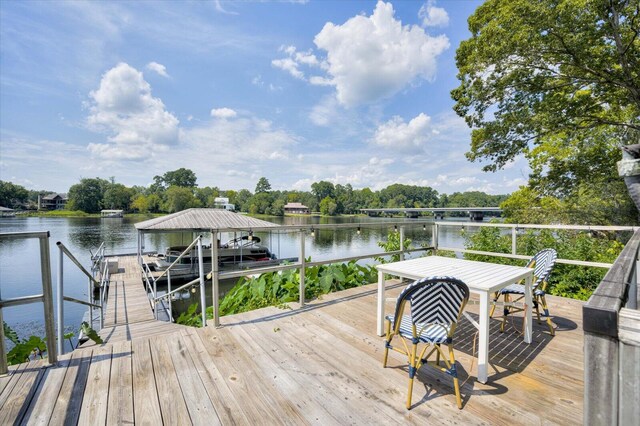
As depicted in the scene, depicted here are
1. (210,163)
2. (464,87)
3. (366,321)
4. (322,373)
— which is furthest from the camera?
(210,163)

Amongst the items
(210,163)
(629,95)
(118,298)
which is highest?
(210,163)

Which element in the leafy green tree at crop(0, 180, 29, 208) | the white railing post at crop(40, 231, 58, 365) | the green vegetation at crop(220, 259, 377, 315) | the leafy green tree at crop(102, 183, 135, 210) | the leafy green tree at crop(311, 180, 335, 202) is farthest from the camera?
the leafy green tree at crop(311, 180, 335, 202)

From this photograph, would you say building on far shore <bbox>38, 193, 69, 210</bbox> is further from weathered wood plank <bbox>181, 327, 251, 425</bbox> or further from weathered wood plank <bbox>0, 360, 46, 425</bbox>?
weathered wood plank <bbox>181, 327, 251, 425</bbox>

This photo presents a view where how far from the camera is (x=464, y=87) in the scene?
30.0 feet

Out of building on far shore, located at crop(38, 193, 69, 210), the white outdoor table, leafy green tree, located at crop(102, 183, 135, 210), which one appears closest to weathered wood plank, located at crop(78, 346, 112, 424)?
the white outdoor table

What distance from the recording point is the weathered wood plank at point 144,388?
172 centimetres

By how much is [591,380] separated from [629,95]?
36.3 ft

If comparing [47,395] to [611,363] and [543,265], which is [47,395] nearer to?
[611,363]

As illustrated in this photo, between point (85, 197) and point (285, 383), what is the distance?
7271cm

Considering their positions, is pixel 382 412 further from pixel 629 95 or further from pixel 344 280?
pixel 629 95

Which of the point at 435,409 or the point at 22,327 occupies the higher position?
the point at 435,409

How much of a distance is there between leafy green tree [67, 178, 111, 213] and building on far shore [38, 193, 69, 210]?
37.7ft

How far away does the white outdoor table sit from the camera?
2105 mm

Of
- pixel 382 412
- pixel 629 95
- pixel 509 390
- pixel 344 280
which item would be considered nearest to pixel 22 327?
pixel 344 280
